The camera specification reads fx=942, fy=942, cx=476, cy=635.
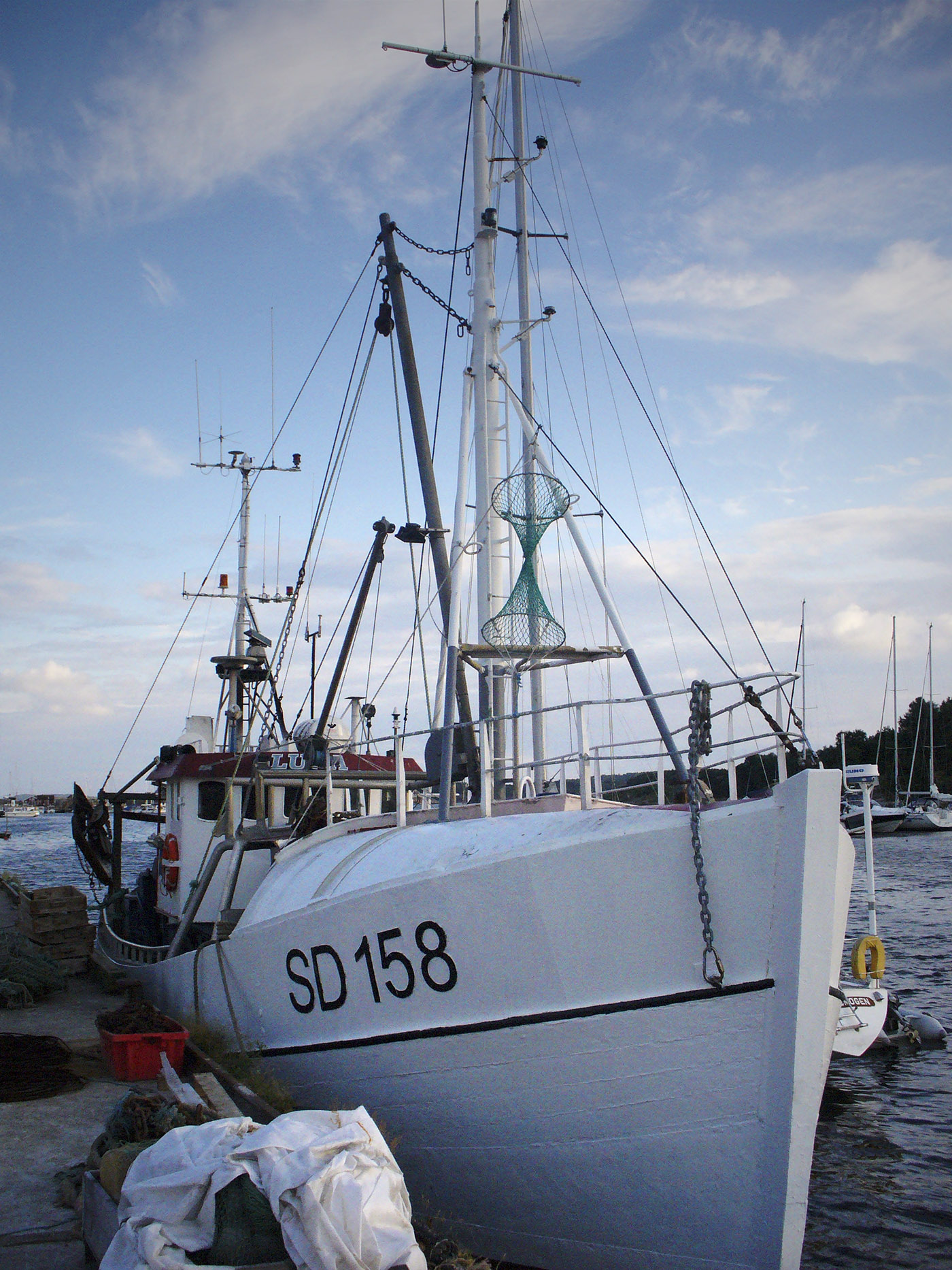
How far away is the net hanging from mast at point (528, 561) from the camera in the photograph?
29.2 ft

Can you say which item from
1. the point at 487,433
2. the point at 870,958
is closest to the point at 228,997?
the point at 487,433

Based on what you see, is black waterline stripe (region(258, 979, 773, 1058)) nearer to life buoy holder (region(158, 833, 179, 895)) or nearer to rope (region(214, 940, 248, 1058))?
rope (region(214, 940, 248, 1058))

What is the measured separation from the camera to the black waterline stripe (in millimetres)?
5230

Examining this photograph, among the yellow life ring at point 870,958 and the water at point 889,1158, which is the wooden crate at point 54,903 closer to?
the water at point 889,1158

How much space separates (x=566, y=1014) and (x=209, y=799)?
295 inches

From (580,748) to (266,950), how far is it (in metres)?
3.12

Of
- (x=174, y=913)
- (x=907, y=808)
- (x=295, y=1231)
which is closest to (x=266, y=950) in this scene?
(x=295, y=1231)

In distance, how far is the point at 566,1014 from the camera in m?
5.59

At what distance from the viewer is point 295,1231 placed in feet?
13.5

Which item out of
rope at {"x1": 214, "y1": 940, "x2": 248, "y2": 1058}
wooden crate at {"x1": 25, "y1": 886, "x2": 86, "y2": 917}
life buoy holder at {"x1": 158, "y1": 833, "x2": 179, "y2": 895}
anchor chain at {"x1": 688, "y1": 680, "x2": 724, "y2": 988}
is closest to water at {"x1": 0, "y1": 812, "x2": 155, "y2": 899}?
wooden crate at {"x1": 25, "y1": 886, "x2": 86, "y2": 917}

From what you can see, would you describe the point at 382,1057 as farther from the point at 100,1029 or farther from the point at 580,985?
the point at 100,1029

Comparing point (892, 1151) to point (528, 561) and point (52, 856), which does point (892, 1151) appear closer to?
point (528, 561)


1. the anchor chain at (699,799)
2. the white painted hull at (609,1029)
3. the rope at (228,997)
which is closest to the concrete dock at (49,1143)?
the rope at (228,997)

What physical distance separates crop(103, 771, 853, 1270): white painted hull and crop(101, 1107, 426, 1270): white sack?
1477 millimetres
